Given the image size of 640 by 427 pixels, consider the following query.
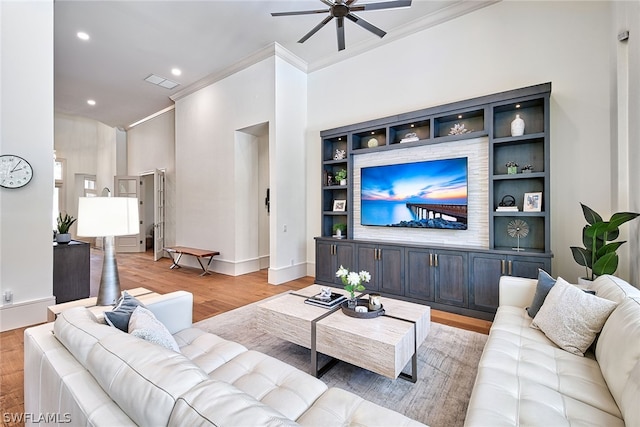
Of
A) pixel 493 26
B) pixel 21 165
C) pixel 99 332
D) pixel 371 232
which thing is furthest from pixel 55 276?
pixel 493 26

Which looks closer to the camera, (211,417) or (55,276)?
(211,417)

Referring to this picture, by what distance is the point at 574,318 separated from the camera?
180cm

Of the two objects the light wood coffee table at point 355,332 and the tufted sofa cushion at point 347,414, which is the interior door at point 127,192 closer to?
the light wood coffee table at point 355,332

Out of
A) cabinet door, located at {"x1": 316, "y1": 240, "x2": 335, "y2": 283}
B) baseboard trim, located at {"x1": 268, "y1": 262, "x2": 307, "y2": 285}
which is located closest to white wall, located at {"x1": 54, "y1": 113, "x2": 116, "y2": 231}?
baseboard trim, located at {"x1": 268, "y1": 262, "x2": 307, "y2": 285}

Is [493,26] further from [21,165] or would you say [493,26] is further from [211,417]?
[21,165]

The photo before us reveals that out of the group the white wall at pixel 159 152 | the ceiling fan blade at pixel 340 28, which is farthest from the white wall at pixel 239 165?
the ceiling fan blade at pixel 340 28

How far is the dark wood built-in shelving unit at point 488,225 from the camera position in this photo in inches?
125

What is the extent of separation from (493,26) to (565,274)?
10.4 ft

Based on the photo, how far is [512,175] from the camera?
129 inches

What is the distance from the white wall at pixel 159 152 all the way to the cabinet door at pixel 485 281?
6.72m

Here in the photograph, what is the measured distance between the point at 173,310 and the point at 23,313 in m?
2.49

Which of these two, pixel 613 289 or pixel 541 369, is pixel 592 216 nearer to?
pixel 613 289

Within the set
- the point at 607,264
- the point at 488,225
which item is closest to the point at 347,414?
the point at 607,264

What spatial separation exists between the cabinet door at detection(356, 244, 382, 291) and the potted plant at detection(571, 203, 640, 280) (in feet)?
7.16
